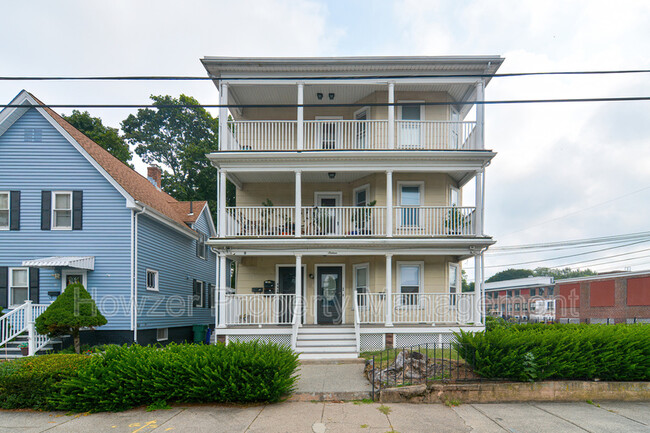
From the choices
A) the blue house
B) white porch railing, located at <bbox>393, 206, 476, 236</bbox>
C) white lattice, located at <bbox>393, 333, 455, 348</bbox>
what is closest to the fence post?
the blue house

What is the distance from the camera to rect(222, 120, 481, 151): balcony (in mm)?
14469

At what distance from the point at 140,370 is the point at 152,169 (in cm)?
1814

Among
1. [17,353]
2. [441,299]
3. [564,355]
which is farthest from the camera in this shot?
[441,299]

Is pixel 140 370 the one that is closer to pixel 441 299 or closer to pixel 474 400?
pixel 474 400

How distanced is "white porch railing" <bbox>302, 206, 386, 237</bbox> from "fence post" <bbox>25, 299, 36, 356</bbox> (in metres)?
8.84

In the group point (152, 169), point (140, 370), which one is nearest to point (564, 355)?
point (140, 370)

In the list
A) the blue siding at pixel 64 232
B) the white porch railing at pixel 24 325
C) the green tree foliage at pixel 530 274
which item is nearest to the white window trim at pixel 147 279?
the blue siding at pixel 64 232

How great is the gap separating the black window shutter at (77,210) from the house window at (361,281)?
9.84 metres

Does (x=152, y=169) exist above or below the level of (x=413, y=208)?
above

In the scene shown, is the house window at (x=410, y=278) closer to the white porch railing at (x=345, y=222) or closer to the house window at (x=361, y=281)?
the house window at (x=361, y=281)

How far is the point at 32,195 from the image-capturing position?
14.3m

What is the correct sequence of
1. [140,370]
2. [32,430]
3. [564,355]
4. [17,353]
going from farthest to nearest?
[17,353] → [564,355] → [140,370] → [32,430]

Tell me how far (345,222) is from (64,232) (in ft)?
31.8

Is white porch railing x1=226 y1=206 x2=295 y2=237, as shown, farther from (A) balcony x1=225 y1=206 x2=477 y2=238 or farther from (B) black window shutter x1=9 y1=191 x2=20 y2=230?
(B) black window shutter x1=9 y1=191 x2=20 y2=230
